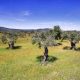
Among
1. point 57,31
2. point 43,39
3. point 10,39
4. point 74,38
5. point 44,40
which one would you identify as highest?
point 57,31

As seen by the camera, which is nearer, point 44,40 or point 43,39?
point 44,40

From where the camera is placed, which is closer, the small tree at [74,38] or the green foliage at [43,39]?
the green foliage at [43,39]

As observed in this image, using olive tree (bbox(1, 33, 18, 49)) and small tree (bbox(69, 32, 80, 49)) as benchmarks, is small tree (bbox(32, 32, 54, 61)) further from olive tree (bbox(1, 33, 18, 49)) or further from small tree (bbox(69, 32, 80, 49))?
olive tree (bbox(1, 33, 18, 49))

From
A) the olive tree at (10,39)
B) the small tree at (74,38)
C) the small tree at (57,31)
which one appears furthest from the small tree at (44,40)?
the small tree at (57,31)

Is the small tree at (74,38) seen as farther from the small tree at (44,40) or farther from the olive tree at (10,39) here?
the olive tree at (10,39)

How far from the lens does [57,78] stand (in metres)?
42.1

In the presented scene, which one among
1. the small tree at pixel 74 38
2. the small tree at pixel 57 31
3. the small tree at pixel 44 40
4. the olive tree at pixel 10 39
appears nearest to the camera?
the small tree at pixel 44 40

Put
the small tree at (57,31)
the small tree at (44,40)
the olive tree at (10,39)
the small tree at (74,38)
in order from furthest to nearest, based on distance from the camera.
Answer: the small tree at (57,31) < the olive tree at (10,39) < the small tree at (74,38) < the small tree at (44,40)

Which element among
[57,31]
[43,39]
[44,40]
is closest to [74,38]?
[43,39]

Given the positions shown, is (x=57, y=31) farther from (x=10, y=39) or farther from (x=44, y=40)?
(x=44, y=40)

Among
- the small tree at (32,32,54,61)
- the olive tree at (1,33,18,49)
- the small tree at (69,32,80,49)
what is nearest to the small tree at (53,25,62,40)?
the olive tree at (1,33,18,49)

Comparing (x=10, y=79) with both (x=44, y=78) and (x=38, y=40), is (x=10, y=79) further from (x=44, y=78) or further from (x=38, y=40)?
(x=38, y=40)

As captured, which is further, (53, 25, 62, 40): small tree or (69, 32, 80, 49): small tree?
(53, 25, 62, 40): small tree

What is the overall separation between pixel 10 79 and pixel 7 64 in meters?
16.6
